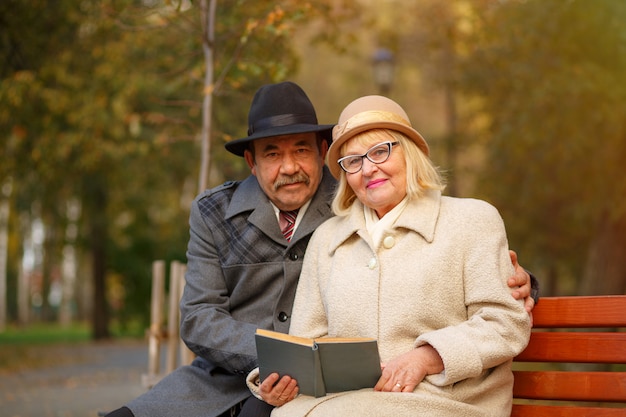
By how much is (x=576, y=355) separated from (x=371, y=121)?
1.35 metres

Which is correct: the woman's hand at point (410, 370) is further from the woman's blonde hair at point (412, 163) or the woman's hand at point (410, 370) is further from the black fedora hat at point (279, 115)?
the black fedora hat at point (279, 115)

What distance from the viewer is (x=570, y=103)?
491 inches

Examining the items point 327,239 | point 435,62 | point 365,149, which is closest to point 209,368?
point 327,239

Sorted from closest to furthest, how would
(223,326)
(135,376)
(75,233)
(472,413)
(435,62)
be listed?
1. (472,413)
2. (223,326)
3. (135,376)
4. (435,62)
5. (75,233)

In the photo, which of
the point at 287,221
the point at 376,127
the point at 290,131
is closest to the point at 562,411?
the point at 376,127

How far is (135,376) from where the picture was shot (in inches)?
582

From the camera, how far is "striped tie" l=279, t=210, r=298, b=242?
4.79m

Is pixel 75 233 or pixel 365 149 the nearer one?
pixel 365 149

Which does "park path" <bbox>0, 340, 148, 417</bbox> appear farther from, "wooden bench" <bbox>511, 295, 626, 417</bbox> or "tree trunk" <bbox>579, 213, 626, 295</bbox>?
"wooden bench" <bbox>511, 295, 626, 417</bbox>

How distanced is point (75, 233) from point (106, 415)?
20.5 metres

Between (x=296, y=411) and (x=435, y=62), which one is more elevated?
(x=435, y=62)

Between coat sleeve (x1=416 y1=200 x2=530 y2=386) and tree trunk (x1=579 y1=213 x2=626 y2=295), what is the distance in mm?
9636

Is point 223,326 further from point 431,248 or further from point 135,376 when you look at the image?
point 135,376

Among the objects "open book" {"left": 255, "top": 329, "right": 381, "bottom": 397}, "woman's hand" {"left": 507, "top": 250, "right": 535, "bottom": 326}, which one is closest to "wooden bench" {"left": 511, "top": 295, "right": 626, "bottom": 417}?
"woman's hand" {"left": 507, "top": 250, "right": 535, "bottom": 326}
